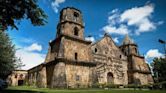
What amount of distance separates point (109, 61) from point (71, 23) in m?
11.5

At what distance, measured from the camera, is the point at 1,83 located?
19.6 meters

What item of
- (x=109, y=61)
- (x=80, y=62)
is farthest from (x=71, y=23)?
(x=109, y=61)

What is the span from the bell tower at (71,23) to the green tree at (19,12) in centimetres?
1589

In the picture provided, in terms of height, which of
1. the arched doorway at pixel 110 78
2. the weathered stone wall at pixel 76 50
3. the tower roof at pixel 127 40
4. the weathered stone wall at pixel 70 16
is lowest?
the arched doorway at pixel 110 78

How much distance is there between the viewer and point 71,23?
3425 centimetres

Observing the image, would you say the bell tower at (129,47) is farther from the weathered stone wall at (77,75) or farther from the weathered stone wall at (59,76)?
the weathered stone wall at (59,76)

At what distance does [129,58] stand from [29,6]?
32.1 meters

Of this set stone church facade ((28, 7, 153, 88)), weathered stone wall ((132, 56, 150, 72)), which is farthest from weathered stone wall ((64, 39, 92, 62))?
weathered stone wall ((132, 56, 150, 72))

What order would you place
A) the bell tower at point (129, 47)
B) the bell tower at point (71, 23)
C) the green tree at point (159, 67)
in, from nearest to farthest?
the bell tower at point (71, 23) < the bell tower at point (129, 47) < the green tree at point (159, 67)

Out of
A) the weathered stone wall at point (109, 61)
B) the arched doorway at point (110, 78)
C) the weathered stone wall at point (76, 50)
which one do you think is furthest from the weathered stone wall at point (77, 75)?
the arched doorway at point (110, 78)

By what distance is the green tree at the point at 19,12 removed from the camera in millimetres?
15656

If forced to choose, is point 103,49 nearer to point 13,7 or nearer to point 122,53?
point 122,53

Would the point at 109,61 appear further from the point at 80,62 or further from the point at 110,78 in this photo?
the point at 80,62

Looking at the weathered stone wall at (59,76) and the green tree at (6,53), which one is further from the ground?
the green tree at (6,53)
